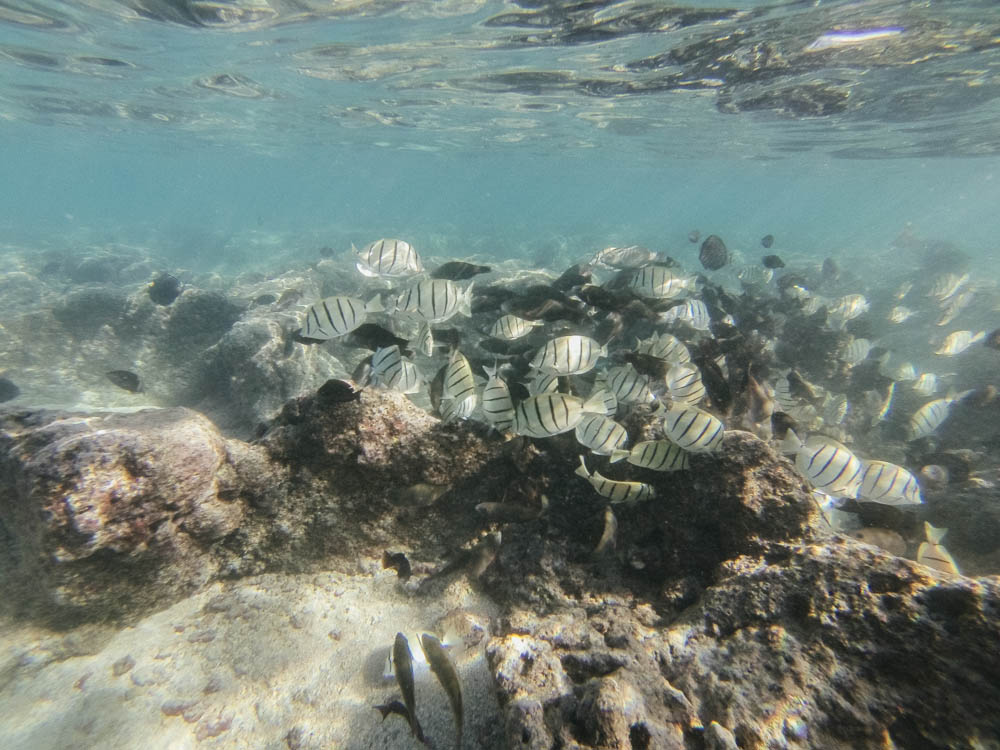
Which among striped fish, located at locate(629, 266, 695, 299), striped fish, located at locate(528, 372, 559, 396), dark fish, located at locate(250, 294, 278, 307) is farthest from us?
dark fish, located at locate(250, 294, 278, 307)

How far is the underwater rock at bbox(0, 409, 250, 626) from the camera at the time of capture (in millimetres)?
2549

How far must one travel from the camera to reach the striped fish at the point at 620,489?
307 cm

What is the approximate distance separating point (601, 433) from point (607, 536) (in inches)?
26.2

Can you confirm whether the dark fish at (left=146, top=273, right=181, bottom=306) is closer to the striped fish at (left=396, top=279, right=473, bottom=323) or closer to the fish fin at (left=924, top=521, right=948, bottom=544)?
the striped fish at (left=396, top=279, right=473, bottom=323)

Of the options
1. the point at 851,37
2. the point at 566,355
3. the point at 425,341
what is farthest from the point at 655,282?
the point at 851,37

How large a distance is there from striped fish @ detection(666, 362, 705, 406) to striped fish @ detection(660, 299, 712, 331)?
2.73 meters

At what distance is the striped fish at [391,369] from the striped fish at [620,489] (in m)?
1.89

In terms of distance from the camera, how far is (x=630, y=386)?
4.11 m

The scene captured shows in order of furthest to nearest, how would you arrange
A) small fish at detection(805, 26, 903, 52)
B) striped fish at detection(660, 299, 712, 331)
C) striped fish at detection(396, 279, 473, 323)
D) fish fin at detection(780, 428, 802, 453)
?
small fish at detection(805, 26, 903, 52)
striped fish at detection(660, 299, 712, 331)
striped fish at detection(396, 279, 473, 323)
fish fin at detection(780, 428, 802, 453)

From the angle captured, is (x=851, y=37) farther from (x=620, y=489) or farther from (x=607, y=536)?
(x=607, y=536)

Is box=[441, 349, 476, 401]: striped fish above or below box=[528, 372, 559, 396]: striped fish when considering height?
above

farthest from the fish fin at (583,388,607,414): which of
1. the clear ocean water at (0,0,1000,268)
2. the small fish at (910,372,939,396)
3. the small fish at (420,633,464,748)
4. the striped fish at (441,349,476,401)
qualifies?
the clear ocean water at (0,0,1000,268)

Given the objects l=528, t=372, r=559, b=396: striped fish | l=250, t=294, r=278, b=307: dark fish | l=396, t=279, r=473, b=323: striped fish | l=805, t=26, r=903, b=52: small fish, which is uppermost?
l=805, t=26, r=903, b=52: small fish

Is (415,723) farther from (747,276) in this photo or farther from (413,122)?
(413,122)
